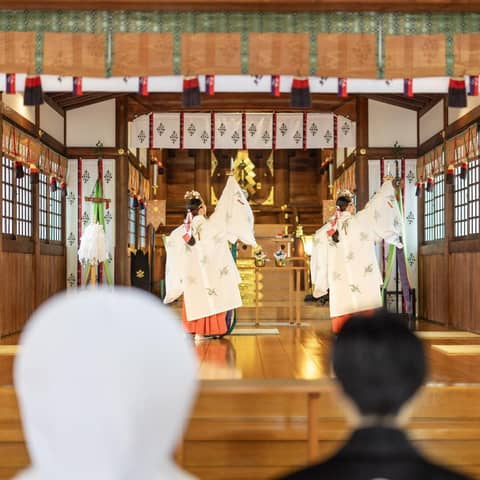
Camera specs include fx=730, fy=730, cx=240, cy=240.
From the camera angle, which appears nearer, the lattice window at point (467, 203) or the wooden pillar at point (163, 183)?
the lattice window at point (467, 203)

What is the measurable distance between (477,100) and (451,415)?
4.83 meters

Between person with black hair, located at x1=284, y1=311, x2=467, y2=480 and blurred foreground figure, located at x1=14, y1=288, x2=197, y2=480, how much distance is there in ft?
1.08

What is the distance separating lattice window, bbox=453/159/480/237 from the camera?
8.40 meters

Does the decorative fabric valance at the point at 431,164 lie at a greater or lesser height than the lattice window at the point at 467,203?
greater

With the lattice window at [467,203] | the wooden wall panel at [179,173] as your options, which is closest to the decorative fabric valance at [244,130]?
the lattice window at [467,203]

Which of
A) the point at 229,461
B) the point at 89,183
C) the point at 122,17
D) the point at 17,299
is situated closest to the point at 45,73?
the point at 122,17

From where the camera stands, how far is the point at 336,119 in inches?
439

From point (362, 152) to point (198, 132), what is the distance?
2504 millimetres

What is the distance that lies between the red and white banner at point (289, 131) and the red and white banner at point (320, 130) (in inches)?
5.4

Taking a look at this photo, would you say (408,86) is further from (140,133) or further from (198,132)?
(140,133)

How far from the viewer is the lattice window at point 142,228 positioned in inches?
531

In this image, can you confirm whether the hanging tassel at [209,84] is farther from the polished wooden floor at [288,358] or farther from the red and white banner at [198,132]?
the red and white banner at [198,132]

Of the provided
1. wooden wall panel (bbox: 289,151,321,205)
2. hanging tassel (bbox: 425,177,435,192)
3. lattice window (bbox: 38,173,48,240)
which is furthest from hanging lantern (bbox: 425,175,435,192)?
wooden wall panel (bbox: 289,151,321,205)

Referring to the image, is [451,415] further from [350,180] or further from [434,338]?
[350,180]
